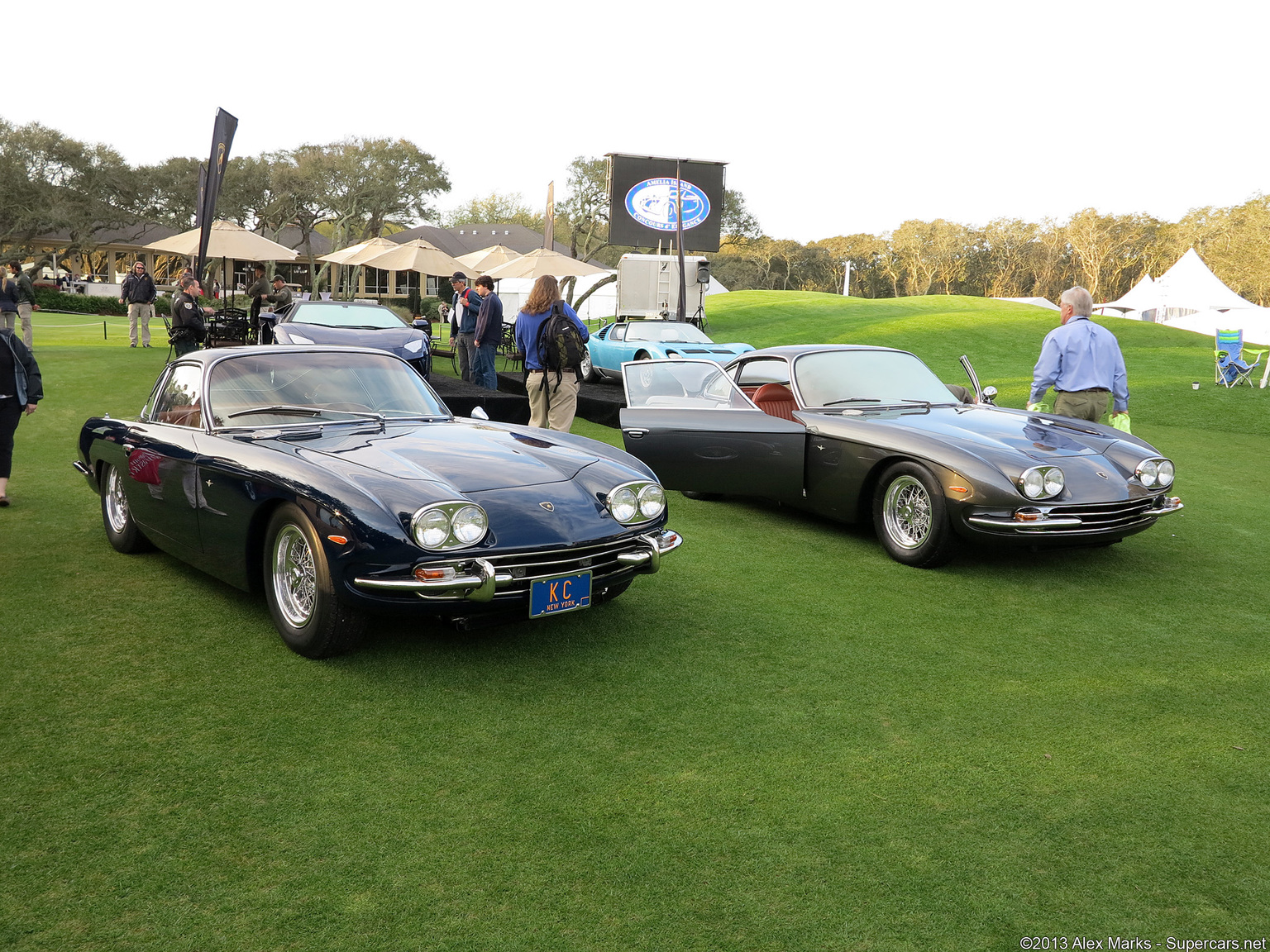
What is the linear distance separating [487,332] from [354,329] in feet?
6.29

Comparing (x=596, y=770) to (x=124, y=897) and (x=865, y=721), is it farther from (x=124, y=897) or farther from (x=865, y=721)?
(x=124, y=897)

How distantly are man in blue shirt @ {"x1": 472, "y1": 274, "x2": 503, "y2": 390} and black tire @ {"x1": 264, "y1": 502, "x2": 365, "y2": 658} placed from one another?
357 inches

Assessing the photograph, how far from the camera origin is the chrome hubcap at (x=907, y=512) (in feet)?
21.1

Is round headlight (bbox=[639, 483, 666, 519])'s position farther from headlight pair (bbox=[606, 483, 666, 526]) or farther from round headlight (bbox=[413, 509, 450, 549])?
round headlight (bbox=[413, 509, 450, 549])

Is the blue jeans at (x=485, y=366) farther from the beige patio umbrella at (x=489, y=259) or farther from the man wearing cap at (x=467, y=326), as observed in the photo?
the beige patio umbrella at (x=489, y=259)

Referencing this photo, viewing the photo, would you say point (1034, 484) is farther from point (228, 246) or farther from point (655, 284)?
point (228, 246)

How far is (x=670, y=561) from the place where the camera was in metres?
6.51

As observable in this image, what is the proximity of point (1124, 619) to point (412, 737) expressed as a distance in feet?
12.8

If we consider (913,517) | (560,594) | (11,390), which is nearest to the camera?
(560,594)

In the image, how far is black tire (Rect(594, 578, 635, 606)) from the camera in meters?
4.69

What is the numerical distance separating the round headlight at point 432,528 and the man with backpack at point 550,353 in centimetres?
530

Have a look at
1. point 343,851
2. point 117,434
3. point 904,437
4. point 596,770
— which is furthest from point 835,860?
point 117,434

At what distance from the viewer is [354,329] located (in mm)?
14227

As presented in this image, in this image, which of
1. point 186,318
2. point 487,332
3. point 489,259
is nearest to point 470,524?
point 487,332
